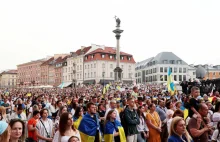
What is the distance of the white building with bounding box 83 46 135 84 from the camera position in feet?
254

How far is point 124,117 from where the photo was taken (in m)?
7.84

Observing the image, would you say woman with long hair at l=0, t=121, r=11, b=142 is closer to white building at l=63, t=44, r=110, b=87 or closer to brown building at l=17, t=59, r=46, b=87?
white building at l=63, t=44, r=110, b=87

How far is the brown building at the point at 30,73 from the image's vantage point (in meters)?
113

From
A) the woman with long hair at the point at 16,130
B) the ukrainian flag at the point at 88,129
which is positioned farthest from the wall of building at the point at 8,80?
the woman with long hair at the point at 16,130

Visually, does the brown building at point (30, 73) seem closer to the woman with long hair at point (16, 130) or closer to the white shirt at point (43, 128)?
the white shirt at point (43, 128)

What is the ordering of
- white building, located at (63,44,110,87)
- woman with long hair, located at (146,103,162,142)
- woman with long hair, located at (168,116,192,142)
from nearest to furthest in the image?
woman with long hair, located at (168,116,192,142), woman with long hair, located at (146,103,162,142), white building, located at (63,44,110,87)

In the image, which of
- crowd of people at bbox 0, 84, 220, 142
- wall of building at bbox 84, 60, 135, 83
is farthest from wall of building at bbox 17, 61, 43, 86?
crowd of people at bbox 0, 84, 220, 142

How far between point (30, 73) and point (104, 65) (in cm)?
5304

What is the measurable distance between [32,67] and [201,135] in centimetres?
11816

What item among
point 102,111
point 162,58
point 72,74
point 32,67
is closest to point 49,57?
point 32,67

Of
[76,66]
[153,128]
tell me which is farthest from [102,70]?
[153,128]

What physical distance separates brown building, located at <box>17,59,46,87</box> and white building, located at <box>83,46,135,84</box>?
121ft

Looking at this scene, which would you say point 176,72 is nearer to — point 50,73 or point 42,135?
point 50,73

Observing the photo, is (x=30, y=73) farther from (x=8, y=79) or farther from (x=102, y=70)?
(x=102, y=70)
